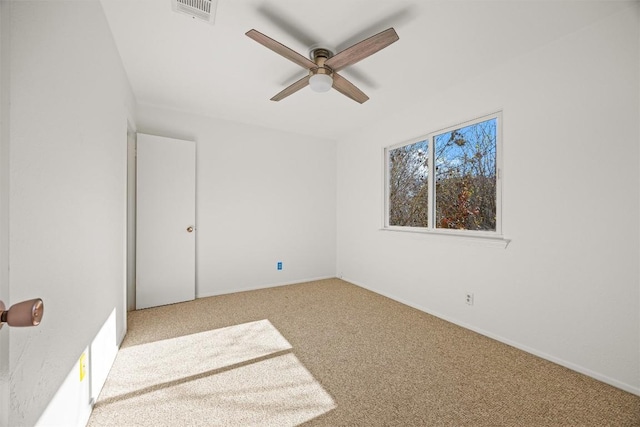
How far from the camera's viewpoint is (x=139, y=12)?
183 centimetres

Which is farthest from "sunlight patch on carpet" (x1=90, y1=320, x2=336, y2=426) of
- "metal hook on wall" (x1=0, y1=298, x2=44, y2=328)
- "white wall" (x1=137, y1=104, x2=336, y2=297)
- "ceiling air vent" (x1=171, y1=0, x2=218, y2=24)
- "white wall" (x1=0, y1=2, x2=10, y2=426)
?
"ceiling air vent" (x1=171, y1=0, x2=218, y2=24)

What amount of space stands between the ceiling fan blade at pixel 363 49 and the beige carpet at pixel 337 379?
226 centimetres

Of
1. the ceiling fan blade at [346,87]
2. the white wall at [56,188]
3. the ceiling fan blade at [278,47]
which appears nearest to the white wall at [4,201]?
the white wall at [56,188]

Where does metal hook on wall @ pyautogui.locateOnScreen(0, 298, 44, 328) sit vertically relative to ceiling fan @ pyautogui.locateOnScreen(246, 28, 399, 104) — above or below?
below

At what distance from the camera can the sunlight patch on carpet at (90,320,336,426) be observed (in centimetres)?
153

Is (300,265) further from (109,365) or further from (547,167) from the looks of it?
(547,167)

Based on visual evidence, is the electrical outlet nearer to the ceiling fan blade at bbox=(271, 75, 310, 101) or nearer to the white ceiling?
the white ceiling

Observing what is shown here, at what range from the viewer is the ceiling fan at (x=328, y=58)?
5.77 ft

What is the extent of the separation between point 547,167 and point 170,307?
4058 millimetres

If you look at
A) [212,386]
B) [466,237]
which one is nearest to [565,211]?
[466,237]

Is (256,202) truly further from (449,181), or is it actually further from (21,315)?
(21,315)

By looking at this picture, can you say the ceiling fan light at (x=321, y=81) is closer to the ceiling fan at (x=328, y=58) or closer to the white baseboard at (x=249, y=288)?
the ceiling fan at (x=328, y=58)

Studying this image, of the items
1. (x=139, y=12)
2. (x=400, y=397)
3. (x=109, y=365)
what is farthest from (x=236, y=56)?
(x=400, y=397)

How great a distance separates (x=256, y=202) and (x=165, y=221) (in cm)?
123
